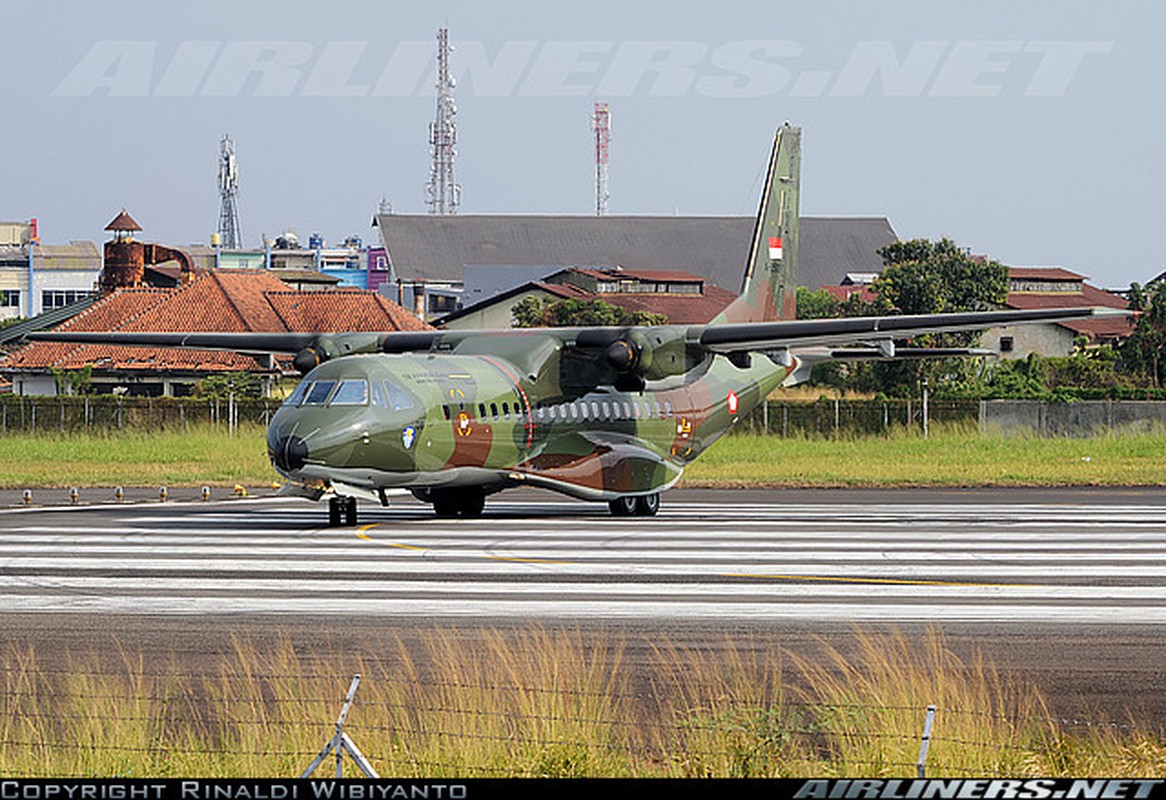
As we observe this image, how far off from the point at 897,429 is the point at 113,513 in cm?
2968

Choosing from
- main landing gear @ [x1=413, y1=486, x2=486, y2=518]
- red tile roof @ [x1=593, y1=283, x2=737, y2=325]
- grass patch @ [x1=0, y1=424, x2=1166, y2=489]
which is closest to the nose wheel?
main landing gear @ [x1=413, y1=486, x2=486, y2=518]

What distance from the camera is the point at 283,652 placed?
1294cm

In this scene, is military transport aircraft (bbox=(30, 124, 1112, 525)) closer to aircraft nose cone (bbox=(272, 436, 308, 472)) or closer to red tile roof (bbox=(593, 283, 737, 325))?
aircraft nose cone (bbox=(272, 436, 308, 472))

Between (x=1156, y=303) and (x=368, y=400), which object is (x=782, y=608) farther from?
(x=1156, y=303)

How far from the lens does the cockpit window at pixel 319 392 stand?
23.0m

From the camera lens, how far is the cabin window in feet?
76.6

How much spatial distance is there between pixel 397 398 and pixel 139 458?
22.2 m

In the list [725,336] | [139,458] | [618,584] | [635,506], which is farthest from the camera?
[139,458]

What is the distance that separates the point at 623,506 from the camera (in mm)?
27688

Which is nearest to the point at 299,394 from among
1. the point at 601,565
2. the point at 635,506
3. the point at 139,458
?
the point at 601,565

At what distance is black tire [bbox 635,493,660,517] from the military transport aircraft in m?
0.03

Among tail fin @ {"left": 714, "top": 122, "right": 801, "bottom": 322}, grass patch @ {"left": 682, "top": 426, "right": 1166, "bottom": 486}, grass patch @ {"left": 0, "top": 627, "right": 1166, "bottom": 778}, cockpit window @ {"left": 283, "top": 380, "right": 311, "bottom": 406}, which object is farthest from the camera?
grass patch @ {"left": 682, "top": 426, "right": 1166, "bottom": 486}

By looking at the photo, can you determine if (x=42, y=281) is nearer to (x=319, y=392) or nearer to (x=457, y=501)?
(x=457, y=501)

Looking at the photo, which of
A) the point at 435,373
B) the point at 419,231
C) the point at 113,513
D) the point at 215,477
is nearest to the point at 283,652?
the point at 435,373
